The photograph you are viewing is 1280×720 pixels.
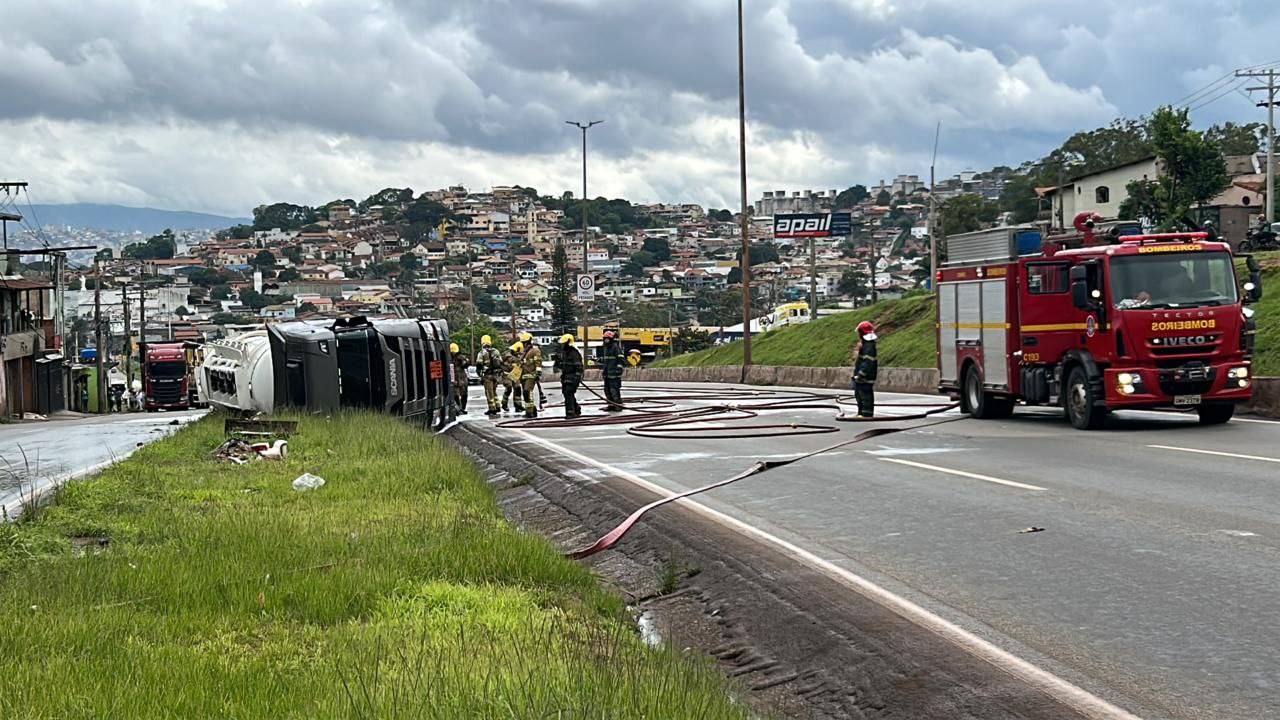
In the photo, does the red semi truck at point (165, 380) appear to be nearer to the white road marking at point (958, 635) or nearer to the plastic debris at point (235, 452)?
the plastic debris at point (235, 452)

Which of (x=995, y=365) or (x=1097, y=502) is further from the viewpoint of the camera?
(x=995, y=365)

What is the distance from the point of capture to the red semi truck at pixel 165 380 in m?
76.2

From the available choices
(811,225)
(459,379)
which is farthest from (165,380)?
(459,379)

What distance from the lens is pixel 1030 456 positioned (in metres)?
16.6

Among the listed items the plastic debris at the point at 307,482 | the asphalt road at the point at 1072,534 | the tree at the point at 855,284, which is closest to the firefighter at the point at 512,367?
the asphalt road at the point at 1072,534

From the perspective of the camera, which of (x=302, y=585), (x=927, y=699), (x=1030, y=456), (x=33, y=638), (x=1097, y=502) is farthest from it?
(x=1030, y=456)

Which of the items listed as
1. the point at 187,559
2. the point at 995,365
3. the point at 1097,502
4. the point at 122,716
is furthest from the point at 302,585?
the point at 995,365

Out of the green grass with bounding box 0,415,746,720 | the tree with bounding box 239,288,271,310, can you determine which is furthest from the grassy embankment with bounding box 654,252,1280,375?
the tree with bounding box 239,288,271,310

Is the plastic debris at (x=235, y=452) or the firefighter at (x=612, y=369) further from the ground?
the firefighter at (x=612, y=369)

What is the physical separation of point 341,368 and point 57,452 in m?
5.13

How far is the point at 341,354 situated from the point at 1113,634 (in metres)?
21.8

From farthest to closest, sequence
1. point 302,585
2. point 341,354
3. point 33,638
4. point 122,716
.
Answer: point 341,354
point 302,585
point 33,638
point 122,716

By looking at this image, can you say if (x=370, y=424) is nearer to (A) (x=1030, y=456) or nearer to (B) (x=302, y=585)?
(A) (x=1030, y=456)

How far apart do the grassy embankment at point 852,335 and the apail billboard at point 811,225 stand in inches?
241
